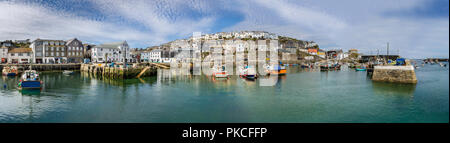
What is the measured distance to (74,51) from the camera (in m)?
67.5

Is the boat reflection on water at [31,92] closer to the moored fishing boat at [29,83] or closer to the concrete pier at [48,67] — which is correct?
the moored fishing boat at [29,83]

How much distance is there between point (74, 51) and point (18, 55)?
43.0 ft

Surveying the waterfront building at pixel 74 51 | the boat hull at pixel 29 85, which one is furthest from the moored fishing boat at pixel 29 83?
the waterfront building at pixel 74 51

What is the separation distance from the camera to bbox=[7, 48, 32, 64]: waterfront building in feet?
191

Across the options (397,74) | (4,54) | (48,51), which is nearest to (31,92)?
(397,74)

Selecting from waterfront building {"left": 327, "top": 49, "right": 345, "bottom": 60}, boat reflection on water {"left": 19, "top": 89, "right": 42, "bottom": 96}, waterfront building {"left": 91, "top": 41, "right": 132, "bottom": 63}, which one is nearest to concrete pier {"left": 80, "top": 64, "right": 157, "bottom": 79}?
boat reflection on water {"left": 19, "top": 89, "right": 42, "bottom": 96}

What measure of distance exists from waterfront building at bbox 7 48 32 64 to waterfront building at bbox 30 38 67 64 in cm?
149

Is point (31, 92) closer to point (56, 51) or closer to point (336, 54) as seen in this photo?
point (56, 51)

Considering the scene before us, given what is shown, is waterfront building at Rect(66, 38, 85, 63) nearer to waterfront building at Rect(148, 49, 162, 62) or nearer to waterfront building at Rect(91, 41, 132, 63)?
waterfront building at Rect(91, 41, 132, 63)

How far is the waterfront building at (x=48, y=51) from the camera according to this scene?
60781 mm

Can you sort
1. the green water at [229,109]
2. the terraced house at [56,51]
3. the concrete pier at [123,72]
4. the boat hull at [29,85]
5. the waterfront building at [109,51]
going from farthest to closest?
the waterfront building at [109,51]
the terraced house at [56,51]
the concrete pier at [123,72]
the boat hull at [29,85]
the green water at [229,109]

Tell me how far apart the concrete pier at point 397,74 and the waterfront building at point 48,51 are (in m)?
81.6
